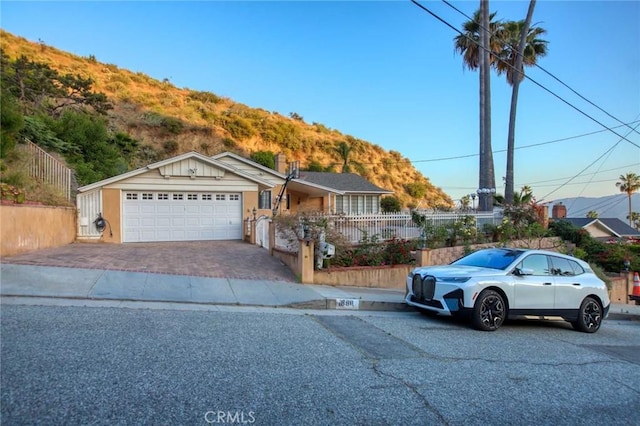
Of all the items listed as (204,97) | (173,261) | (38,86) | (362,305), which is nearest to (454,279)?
(362,305)

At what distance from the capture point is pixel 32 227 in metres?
12.4

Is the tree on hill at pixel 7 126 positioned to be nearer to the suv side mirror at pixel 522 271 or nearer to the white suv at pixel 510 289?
the white suv at pixel 510 289

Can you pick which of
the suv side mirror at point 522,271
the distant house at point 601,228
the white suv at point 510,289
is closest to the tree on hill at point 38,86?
the white suv at point 510,289

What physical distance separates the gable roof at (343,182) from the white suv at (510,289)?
65.3ft

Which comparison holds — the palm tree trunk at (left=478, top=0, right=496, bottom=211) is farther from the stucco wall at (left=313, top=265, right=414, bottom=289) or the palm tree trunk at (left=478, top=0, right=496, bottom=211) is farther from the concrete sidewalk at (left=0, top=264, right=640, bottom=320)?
the concrete sidewalk at (left=0, top=264, right=640, bottom=320)

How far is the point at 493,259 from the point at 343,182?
72.4 feet

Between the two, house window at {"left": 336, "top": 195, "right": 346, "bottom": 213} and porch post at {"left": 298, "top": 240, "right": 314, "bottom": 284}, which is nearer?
porch post at {"left": 298, "top": 240, "right": 314, "bottom": 284}

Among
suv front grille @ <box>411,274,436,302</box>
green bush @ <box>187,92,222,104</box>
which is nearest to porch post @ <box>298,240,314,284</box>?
suv front grille @ <box>411,274,436,302</box>

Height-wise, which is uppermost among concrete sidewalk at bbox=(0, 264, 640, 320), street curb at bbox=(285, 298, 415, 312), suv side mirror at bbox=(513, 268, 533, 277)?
suv side mirror at bbox=(513, 268, 533, 277)

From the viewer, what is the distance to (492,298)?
8305 mm

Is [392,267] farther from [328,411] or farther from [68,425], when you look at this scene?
[68,425]

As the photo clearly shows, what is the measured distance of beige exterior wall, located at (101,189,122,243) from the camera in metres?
17.8

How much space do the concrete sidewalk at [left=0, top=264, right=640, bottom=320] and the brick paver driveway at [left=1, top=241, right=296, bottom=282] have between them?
2.03ft

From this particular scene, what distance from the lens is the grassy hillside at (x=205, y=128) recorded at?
40.3m
